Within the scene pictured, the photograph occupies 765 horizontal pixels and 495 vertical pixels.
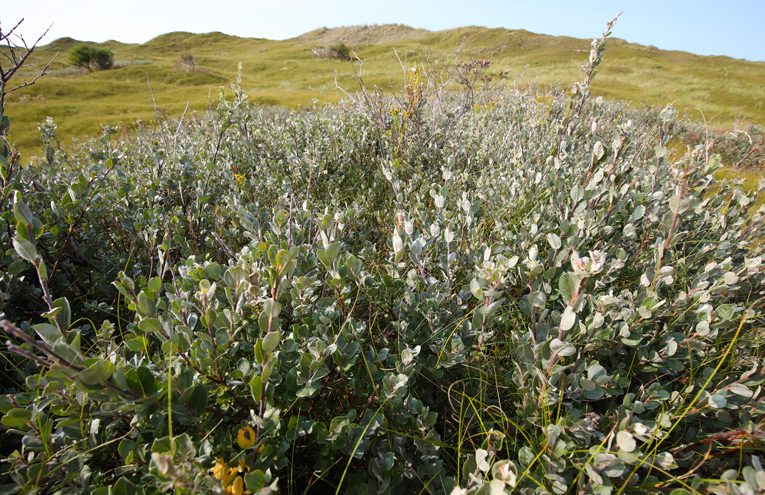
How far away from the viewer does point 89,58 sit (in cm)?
4141

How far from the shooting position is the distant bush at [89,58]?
40.6 metres

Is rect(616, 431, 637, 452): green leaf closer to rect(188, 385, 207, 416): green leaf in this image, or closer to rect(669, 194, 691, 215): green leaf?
rect(669, 194, 691, 215): green leaf

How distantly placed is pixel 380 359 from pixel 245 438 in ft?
1.86

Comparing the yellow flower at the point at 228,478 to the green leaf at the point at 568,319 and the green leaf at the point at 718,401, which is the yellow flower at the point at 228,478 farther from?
the green leaf at the point at 718,401

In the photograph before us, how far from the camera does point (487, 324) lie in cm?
149

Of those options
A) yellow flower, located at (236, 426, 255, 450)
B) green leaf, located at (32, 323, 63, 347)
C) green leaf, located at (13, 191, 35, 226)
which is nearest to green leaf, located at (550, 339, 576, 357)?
yellow flower, located at (236, 426, 255, 450)

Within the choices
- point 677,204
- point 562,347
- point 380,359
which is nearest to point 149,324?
point 380,359

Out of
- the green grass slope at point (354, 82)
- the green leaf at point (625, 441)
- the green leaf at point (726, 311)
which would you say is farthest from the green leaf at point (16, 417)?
the green leaf at point (726, 311)

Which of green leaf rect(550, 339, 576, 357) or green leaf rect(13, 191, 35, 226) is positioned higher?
green leaf rect(13, 191, 35, 226)

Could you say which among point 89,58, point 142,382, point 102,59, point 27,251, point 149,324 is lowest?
point 142,382

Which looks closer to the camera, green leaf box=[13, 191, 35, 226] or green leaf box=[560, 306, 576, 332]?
green leaf box=[13, 191, 35, 226]

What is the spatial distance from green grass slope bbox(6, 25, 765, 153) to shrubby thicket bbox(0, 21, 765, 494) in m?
1.20

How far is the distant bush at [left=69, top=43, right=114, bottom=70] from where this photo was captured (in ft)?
133

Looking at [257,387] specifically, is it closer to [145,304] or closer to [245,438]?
[245,438]
